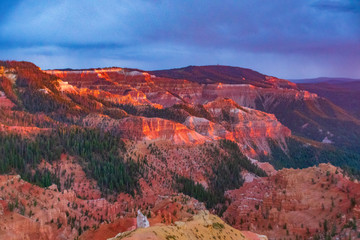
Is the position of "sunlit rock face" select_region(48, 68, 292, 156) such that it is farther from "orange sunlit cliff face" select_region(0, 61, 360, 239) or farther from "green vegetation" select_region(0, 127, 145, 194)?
"green vegetation" select_region(0, 127, 145, 194)

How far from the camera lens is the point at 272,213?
73.9 feet

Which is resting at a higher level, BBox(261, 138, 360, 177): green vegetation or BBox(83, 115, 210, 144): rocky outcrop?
BBox(83, 115, 210, 144): rocky outcrop

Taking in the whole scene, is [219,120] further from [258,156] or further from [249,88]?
[249,88]

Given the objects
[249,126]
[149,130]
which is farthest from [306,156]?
[149,130]

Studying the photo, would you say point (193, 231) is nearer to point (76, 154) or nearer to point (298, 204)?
point (298, 204)

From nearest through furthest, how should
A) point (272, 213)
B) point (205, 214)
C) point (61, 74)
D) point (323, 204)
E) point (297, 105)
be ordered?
point (205, 214), point (323, 204), point (272, 213), point (61, 74), point (297, 105)

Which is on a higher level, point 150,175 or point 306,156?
point 150,175

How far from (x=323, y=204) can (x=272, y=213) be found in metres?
3.25

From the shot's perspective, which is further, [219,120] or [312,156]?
[219,120]

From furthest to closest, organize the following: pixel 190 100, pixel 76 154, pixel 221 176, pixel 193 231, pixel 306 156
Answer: pixel 190 100, pixel 306 156, pixel 221 176, pixel 76 154, pixel 193 231

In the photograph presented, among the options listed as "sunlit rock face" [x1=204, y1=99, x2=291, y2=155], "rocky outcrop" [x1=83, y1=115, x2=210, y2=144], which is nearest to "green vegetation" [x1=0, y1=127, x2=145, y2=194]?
"rocky outcrop" [x1=83, y1=115, x2=210, y2=144]

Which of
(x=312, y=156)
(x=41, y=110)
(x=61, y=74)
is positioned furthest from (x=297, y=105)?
(x=41, y=110)

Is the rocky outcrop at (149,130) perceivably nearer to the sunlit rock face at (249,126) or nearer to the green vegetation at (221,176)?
the green vegetation at (221,176)

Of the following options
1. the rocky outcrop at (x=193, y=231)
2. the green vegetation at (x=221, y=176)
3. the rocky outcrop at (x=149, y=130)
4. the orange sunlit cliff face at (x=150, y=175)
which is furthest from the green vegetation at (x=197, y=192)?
the rocky outcrop at (x=149, y=130)
